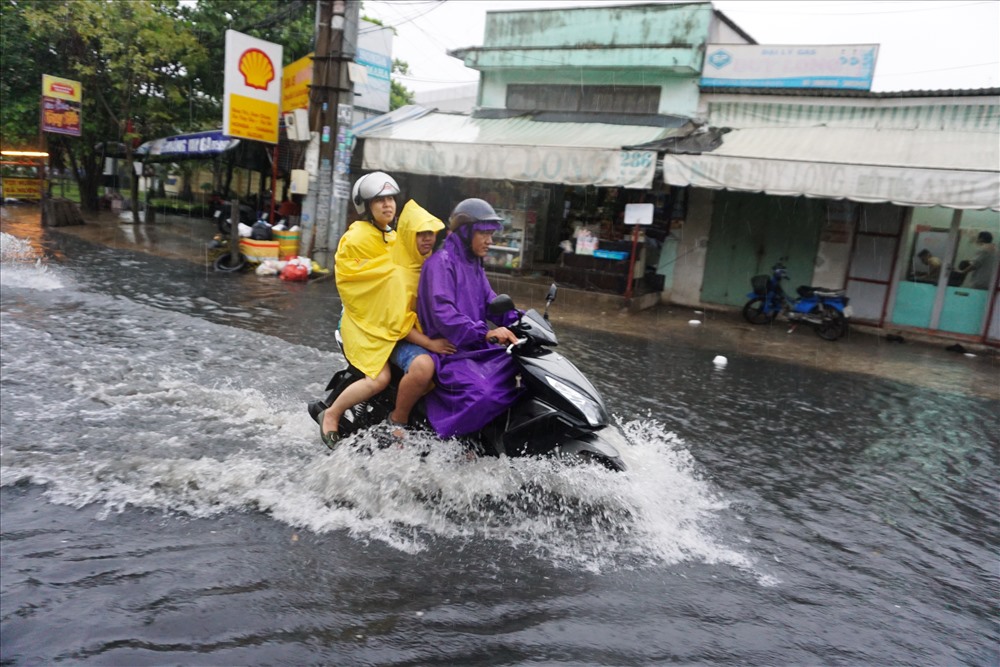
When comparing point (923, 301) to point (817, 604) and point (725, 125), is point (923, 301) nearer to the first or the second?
point (725, 125)

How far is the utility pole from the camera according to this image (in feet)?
42.3

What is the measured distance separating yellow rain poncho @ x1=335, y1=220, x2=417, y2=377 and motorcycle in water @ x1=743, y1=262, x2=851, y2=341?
970cm

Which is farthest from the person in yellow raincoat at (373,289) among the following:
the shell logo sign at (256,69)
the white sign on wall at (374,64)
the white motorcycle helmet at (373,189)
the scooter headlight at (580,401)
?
the white sign on wall at (374,64)

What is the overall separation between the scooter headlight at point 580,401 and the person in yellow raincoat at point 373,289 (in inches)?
31.5

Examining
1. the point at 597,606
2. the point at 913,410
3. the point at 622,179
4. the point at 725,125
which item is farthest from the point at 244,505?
the point at 725,125

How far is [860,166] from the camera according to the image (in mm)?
10250

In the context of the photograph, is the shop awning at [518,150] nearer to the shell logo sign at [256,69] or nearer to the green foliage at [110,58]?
the shell logo sign at [256,69]

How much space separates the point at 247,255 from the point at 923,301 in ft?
41.2

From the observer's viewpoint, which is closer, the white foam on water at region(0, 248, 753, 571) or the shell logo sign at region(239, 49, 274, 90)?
the white foam on water at region(0, 248, 753, 571)

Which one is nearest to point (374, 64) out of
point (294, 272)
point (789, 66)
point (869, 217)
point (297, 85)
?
point (297, 85)

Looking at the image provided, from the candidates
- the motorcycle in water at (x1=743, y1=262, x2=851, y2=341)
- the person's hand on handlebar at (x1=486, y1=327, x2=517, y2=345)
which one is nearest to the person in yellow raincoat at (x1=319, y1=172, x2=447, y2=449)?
the person's hand on handlebar at (x1=486, y1=327, x2=517, y2=345)

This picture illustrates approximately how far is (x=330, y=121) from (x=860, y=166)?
29.9 ft

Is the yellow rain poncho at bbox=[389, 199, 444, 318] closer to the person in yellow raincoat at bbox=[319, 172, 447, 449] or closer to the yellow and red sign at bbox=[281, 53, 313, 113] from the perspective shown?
the person in yellow raincoat at bbox=[319, 172, 447, 449]

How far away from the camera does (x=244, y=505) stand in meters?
3.83
